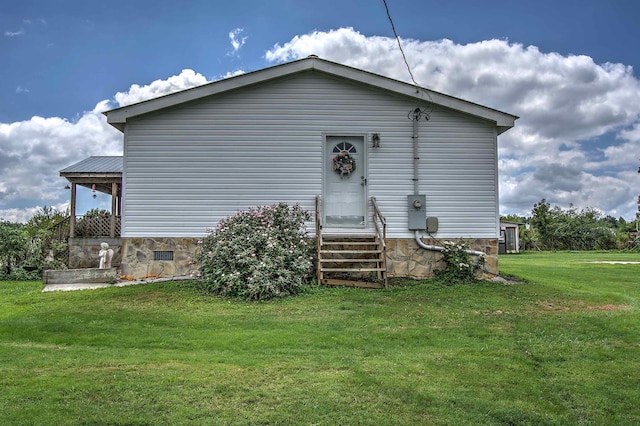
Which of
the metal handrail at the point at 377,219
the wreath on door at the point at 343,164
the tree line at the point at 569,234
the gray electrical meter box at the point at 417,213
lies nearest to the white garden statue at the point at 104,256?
the wreath on door at the point at 343,164

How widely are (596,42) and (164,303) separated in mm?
11766

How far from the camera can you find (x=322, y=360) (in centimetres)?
428

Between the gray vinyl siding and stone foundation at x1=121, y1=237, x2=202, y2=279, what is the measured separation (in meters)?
0.17

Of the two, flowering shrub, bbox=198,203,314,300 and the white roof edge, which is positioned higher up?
the white roof edge

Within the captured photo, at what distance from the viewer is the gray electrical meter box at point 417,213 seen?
9914 millimetres

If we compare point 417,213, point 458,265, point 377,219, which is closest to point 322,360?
point 458,265

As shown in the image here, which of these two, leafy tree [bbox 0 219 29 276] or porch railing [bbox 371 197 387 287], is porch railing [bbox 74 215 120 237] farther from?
porch railing [bbox 371 197 387 287]

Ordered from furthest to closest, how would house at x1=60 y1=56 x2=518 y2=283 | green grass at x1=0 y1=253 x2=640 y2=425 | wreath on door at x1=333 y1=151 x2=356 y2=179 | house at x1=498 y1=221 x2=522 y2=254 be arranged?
house at x1=498 y1=221 x2=522 y2=254 < wreath on door at x1=333 y1=151 x2=356 y2=179 < house at x1=60 y1=56 x2=518 y2=283 < green grass at x1=0 y1=253 x2=640 y2=425

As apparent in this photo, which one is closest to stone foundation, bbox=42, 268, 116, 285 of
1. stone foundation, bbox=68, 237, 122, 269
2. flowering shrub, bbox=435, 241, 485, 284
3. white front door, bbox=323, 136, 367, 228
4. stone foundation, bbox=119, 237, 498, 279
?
stone foundation, bbox=119, 237, 498, 279

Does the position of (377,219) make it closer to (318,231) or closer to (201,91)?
(318,231)

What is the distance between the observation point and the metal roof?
566 inches

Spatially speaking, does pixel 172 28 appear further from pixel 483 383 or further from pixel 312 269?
pixel 483 383

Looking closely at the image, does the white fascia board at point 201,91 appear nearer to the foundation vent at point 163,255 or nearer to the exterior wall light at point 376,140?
the exterior wall light at point 376,140

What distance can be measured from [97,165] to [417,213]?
35.2 feet
